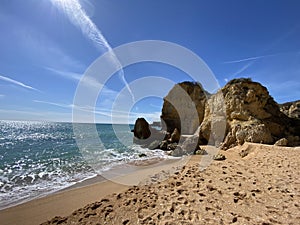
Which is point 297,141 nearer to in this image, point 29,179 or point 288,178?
point 288,178

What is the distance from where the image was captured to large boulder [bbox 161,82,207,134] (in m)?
33.2

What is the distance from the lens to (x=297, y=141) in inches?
504

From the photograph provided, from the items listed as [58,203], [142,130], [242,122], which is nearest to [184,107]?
[142,130]

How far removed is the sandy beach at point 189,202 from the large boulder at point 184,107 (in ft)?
87.3

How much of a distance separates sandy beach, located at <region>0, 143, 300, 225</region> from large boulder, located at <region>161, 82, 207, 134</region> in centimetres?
2662

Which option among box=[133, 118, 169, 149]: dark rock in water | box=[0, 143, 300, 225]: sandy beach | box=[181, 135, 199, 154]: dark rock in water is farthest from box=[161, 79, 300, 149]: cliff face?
box=[133, 118, 169, 149]: dark rock in water

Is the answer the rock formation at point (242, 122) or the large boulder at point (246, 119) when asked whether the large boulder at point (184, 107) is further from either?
the large boulder at point (246, 119)

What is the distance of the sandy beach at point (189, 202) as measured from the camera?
3729 millimetres

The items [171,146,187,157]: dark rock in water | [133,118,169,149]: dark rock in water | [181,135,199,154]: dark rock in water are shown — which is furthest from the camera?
[133,118,169,149]: dark rock in water

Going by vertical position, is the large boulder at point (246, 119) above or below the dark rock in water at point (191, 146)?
above

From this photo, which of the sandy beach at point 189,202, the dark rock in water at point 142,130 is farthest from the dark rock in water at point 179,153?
the dark rock in water at point 142,130

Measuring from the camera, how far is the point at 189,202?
4379 mm

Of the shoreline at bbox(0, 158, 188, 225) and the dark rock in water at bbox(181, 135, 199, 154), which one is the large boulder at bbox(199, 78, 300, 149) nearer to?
the dark rock in water at bbox(181, 135, 199, 154)

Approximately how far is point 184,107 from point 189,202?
31.4 metres
